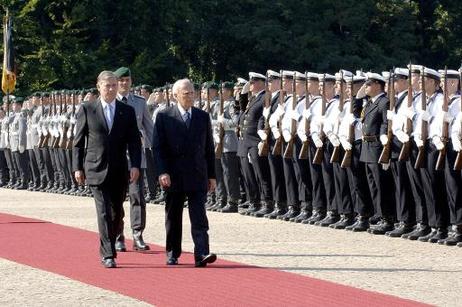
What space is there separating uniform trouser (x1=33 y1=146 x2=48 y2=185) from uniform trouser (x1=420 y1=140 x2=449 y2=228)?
17062 millimetres

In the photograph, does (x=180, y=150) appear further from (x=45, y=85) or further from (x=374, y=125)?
(x=45, y=85)

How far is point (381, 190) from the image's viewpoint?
18.8 m

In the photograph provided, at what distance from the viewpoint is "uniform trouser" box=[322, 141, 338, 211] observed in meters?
20.1

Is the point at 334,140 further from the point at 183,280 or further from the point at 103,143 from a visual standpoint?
the point at 183,280

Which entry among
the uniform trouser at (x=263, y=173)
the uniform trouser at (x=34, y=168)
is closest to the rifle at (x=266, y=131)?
the uniform trouser at (x=263, y=173)

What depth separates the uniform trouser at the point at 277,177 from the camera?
2184cm

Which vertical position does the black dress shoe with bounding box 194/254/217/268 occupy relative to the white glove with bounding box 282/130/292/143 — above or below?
below

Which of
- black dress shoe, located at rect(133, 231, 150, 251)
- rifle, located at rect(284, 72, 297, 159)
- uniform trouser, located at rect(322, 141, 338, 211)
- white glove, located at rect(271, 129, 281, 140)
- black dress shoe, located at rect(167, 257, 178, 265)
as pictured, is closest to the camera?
black dress shoe, located at rect(167, 257, 178, 265)

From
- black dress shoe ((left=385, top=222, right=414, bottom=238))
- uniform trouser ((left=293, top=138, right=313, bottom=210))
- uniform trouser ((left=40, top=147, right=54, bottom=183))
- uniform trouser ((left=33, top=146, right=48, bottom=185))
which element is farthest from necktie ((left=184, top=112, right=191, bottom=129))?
uniform trouser ((left=33, top=146, right=48, bottom=185))

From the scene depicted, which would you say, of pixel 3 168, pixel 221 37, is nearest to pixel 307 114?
pixel 3 168

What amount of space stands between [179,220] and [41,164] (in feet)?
62.9

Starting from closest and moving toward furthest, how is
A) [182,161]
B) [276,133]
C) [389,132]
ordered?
[182,161] → [389,132] → [276,133]

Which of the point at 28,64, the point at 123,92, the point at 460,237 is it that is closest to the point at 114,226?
the point at 123,92

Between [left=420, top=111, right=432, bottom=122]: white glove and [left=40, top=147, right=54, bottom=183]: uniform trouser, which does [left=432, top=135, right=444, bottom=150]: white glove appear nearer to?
[left=420, top=111, right=432, bottom=122]: white glove
